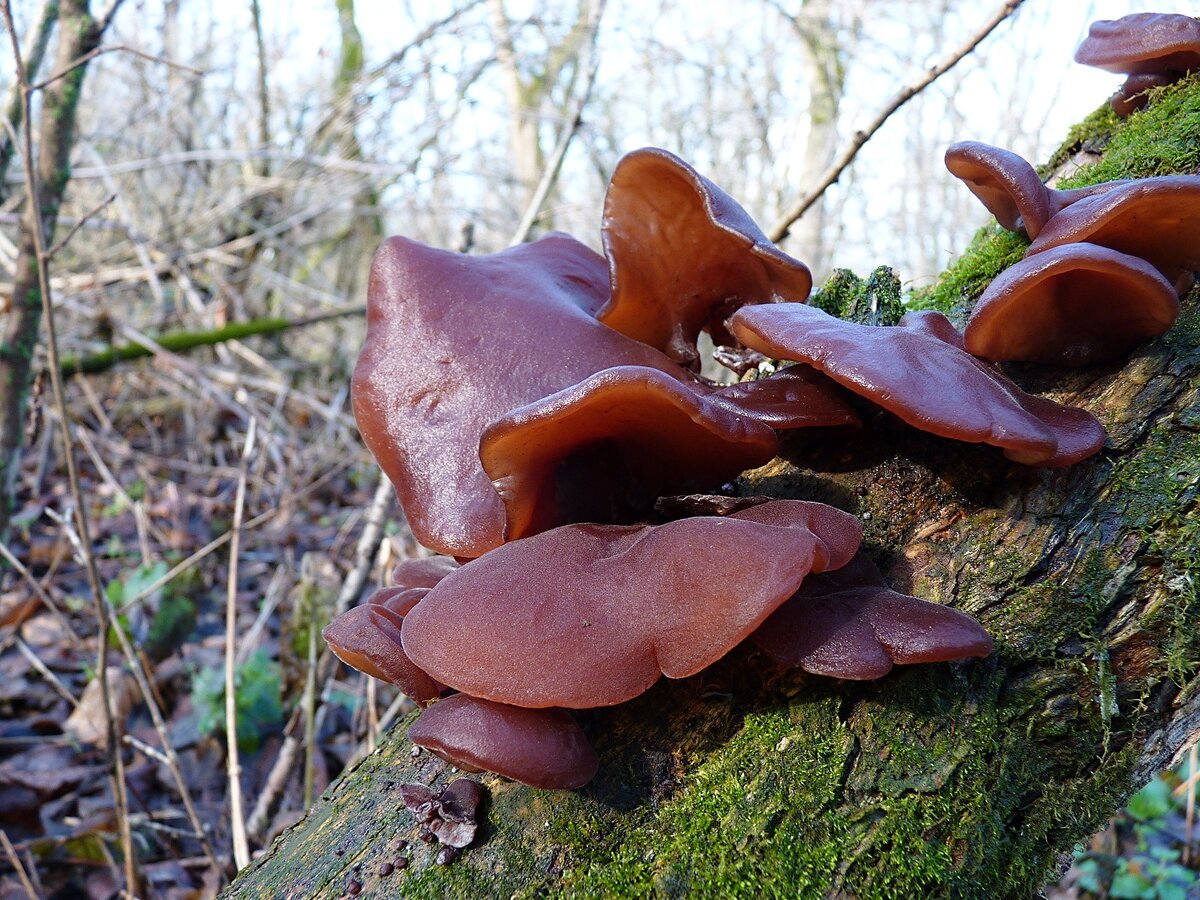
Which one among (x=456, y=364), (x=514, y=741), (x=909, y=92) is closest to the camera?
(x=514, y=741)

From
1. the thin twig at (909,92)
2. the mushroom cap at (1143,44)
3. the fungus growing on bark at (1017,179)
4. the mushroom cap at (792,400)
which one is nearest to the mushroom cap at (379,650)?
the mushroom cap at (792,400)

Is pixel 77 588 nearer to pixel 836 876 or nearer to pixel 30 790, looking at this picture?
pixel 30 790

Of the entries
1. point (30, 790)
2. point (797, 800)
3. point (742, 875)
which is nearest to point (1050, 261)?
point (797, 800)

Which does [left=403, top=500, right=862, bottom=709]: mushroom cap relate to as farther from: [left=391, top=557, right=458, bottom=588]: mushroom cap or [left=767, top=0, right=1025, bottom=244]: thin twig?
[left=767, top=0, right=1025, bottom=244]: thin twig

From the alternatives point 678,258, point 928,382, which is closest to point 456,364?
point 678,258

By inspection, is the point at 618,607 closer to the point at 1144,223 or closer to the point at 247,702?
the point at 1144,223

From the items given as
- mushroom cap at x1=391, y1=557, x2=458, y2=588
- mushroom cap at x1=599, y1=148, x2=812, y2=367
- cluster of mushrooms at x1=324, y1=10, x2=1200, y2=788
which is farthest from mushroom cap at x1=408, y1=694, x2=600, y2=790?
mushroom cap at x1=599, y1=148, x2=812, y2=367
